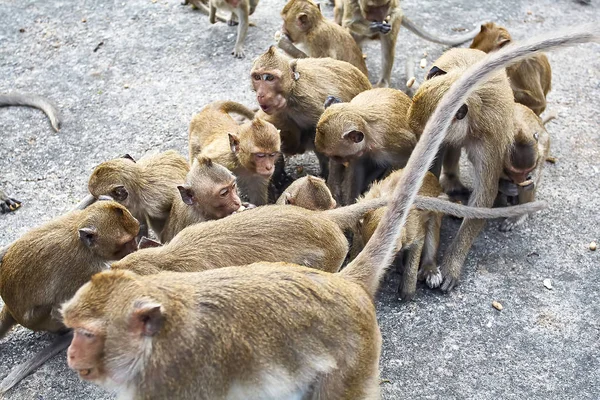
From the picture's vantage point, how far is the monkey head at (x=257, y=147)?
18.9 ft

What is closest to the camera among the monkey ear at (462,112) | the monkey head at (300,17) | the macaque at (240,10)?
the monkey ear at (462,112)

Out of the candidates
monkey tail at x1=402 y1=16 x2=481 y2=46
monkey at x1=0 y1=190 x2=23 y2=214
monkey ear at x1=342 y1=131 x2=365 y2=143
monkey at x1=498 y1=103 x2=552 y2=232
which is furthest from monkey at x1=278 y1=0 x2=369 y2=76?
monkey at x1=0 y1=190 x2=23 y2=214

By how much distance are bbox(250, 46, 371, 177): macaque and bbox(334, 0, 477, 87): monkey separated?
149 cm

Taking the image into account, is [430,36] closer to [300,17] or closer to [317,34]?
[317,34]

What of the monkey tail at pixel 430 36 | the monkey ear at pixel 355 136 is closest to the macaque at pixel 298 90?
the monkey ear at pixel 355 136

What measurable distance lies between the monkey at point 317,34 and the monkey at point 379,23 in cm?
42

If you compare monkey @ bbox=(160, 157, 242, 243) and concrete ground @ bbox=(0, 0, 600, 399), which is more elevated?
monkey @ bbox=(160, 157, 242, 243)

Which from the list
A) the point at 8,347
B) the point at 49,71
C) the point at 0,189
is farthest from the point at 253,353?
the point at 49,71

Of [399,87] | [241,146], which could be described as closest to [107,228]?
[241,146]

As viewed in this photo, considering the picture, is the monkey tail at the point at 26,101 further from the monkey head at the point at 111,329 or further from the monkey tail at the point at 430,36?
the monkey head at the point at 111,329

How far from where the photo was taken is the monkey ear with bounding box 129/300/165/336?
10.5ft

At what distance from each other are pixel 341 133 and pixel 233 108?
162 centimetres

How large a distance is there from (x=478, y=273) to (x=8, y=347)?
403 cm

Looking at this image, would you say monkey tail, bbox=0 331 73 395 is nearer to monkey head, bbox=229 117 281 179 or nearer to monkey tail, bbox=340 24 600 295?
monkey head, bbox=229 117 281 179
